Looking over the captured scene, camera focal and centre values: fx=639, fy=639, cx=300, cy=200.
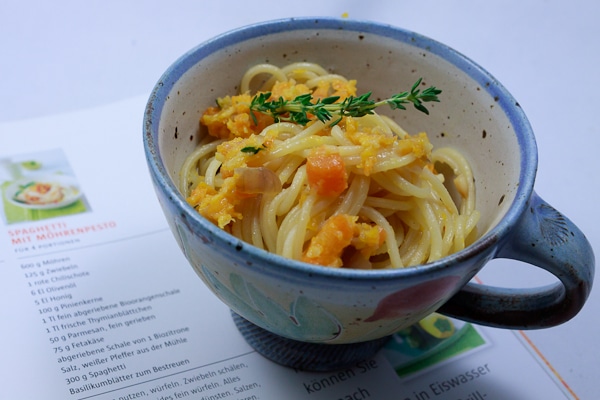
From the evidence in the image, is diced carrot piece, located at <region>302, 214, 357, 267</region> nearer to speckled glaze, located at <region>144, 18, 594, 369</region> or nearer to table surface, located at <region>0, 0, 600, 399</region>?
speckled glaze, located at <region>144, 18, 594, 369</region>

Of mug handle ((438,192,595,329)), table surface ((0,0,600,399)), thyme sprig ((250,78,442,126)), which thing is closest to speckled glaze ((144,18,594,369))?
mug handle ((438,192,595,329))

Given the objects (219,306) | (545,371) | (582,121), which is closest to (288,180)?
(219,306)

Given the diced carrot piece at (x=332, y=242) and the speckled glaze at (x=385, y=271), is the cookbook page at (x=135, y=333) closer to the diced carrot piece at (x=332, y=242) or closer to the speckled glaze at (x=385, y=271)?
the speckled glaze at (x=385, y=271)

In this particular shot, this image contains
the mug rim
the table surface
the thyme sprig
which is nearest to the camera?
the mug rim

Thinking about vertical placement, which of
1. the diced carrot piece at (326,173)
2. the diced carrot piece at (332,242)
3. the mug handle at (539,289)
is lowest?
the mug handle at (539,289)

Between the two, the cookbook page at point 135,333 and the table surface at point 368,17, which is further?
the table surface at point 368,17

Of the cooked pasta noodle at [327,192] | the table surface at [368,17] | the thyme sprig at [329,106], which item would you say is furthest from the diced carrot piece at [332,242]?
the table surface at [368,17]

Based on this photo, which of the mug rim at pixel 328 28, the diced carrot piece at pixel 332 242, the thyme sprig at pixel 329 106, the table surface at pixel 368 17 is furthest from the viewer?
the table surface at pixel 368 17
